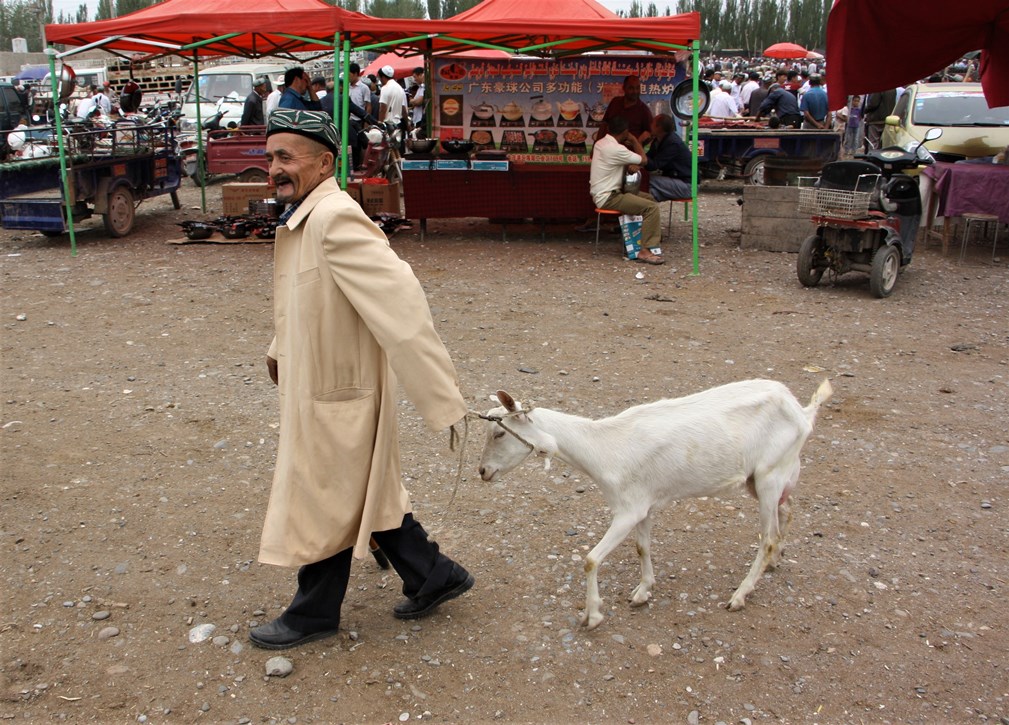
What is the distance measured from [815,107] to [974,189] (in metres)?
8.50

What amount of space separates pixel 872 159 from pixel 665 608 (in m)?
7.17

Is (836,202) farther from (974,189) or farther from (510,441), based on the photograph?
(510,441)

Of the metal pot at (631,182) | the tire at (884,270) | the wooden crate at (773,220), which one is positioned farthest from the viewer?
the wooden crate at (773,220)

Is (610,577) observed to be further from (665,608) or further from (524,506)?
(524,506)

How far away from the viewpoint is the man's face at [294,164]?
2.96 metres

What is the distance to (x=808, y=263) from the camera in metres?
8.80

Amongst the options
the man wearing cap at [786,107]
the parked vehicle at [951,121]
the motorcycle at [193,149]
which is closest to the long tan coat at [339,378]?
the parked vehicle at [951,121]


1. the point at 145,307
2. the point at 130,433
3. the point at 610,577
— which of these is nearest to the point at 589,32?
the point at 145,307

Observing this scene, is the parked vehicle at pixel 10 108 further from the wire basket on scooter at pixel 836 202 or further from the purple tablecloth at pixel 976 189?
the purple tablecloth at pixel 976 189

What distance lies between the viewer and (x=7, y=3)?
209 feet

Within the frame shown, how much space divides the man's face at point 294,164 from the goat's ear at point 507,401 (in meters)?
0.94

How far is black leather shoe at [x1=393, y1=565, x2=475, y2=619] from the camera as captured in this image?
11.4 ft

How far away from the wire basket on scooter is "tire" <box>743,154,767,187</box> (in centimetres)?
620

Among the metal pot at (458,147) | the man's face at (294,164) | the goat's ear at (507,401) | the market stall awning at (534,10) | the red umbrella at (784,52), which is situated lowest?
the goat's ear at (507,401)
